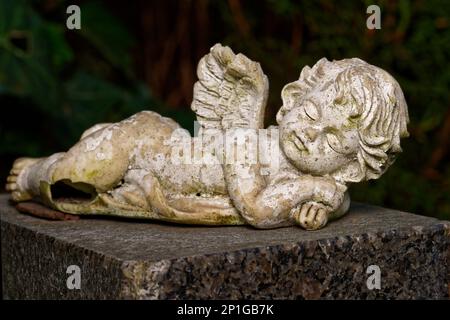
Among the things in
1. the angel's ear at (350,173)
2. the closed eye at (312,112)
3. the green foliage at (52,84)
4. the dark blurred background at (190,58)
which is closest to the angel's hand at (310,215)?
the angel's ear at (350,173)

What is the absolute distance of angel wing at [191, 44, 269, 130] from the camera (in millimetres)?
2924

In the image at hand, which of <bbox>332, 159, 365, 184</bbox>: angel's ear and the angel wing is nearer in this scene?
<bbox>332, 159, 365, 184</bbox>: angel's ear

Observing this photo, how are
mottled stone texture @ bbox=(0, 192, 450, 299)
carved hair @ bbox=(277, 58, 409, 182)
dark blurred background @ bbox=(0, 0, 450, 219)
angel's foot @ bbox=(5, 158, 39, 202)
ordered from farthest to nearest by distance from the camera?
dark blurred background @ bbox=(0, 0, 450, 219)
angel's foot @ bbox=(5, 158, 39, 202)
carved hair @ bbox=(277, 58, 409, 182)
mottled stone texture @ bbox=(0, 192, 450, 299)

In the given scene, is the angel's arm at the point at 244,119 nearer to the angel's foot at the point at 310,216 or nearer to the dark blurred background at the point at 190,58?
the angel's foot at the point at 310,216

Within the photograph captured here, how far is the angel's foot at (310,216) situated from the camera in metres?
2.74

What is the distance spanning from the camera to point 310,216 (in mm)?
2740

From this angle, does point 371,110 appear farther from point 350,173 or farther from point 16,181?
point 16,181

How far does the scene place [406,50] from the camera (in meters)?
4.34

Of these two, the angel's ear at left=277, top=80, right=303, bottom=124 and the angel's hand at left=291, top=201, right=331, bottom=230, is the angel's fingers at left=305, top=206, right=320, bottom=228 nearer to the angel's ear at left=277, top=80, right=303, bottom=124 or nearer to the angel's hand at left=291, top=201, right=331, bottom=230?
the angel's hand at left=291, top=201, right=331, bottom=230

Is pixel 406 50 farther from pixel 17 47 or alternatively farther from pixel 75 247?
pixel 75 247

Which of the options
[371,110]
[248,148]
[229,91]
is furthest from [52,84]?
[371,110]

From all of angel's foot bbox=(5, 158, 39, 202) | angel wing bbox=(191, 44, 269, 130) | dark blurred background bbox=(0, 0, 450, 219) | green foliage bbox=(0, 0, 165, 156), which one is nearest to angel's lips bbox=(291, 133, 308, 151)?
angel wing bbox=(191, 44, 269, 130)

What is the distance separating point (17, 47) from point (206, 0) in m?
1.39

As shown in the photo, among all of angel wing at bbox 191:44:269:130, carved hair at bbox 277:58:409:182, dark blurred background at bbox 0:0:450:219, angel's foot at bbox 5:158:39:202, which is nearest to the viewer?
carved hair at bbox 277:58:409:182
